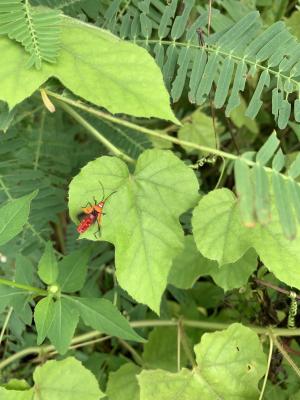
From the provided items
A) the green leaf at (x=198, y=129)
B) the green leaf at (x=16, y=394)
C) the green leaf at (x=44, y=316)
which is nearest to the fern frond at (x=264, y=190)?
the green leaf at (x=44, y=316)

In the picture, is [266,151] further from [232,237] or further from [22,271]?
[22,271]

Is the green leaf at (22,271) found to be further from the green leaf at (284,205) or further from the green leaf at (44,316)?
the green leaf at (284,205)

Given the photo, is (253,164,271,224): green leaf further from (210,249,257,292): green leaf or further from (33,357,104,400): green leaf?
(33,357,104,400): green leaf

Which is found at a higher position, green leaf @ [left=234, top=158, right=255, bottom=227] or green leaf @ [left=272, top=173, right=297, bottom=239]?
green leaf @ [left=234, top=158, right=255, bottom=227]

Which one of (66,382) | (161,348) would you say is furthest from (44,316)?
(161,348)

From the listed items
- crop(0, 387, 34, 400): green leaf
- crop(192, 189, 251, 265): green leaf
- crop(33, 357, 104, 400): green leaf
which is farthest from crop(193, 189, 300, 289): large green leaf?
crop(0, 387, 34, 400): green leaf

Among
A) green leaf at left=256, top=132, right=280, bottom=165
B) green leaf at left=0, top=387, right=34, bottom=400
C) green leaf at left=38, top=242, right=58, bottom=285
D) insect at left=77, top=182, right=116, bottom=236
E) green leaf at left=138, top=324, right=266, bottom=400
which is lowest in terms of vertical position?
green leaf at left=0, top=387, right=34, bottom=400
